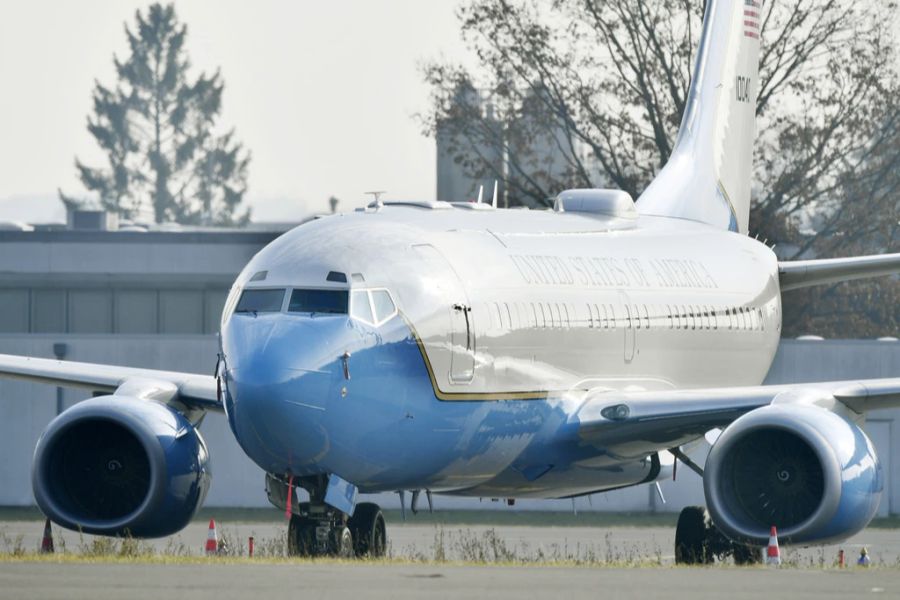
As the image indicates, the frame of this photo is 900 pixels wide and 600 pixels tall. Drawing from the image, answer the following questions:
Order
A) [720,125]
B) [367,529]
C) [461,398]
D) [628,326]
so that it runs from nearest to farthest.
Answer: [461,398] → [367,529] → [628,326] → [720,125]

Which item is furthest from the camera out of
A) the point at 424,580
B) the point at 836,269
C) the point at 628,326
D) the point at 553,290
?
the point at 836,269

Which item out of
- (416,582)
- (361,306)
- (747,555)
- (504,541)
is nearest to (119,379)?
(361,306)

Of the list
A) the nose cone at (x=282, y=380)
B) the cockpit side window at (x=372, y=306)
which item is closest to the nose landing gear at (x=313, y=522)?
the nose cone at (x=282, y=380)

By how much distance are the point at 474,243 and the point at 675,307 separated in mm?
5197

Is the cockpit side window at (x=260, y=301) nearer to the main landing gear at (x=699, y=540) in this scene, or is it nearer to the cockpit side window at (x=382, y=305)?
the cockpit side window at (x=382, y=305)

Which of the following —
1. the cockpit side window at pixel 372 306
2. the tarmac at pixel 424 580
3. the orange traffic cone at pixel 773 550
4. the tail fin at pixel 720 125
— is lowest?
the orange traffic cone at pixel 773 550

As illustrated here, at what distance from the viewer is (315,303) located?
70.7ft

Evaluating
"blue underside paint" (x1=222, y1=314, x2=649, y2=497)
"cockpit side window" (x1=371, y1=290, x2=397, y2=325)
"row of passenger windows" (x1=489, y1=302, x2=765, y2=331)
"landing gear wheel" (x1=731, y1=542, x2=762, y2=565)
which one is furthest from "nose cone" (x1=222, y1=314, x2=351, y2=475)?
"landing gear wheel" (x1=731, y1=542, x2=762, y2=565)

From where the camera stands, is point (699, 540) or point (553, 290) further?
point (699, 540)

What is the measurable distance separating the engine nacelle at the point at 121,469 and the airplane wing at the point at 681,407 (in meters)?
4.66

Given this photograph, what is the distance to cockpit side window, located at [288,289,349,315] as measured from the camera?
70.4ft

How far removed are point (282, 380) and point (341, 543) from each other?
3.26 metres

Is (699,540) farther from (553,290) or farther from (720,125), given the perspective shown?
(720,125)

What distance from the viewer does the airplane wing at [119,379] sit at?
1017 inches
